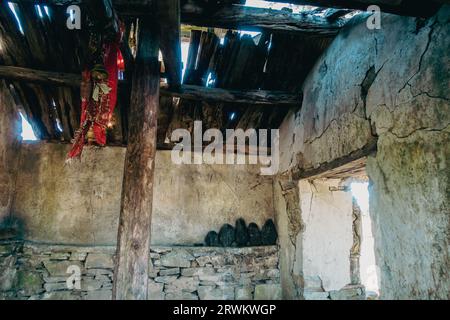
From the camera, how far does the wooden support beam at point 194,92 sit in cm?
305

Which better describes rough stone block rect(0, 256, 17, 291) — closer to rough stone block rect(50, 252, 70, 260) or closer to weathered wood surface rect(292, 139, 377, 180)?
rough stone block rect(50, 252, 70, 260)

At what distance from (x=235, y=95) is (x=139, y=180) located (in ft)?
5.85

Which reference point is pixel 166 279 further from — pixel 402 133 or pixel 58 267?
pixel 402 133

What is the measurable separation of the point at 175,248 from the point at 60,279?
1.48 metres

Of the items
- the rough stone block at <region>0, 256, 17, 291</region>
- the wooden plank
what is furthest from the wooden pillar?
the rough stone block at <region>0, 256, 17, 291</region>

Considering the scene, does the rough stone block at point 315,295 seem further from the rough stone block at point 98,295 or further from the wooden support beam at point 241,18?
the wooden support beam at point 241,18

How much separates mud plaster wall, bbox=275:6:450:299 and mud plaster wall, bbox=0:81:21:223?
3.81 metres

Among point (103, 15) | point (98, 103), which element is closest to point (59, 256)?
point (98, 103)

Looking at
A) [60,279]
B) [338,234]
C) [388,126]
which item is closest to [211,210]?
[338,234]

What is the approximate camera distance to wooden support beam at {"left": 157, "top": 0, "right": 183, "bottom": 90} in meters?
1.72

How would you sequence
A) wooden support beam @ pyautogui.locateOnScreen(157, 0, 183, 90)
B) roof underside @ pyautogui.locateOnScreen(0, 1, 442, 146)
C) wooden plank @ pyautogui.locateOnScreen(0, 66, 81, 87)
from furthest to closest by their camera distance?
wooden plank @ pyautogui.locateOnScreen(0, 66, 81, 87), roof underside @ pyautogui.locateOnScreen(0, 1, 442, 146), wooden support beam @ pyautogui.locateOnScreen(157, 0, 183, 90)

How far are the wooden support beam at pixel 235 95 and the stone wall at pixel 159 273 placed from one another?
6.65 feet

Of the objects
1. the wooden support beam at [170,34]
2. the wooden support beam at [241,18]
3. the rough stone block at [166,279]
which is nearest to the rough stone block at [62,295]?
the rough stone block at [166,279]
